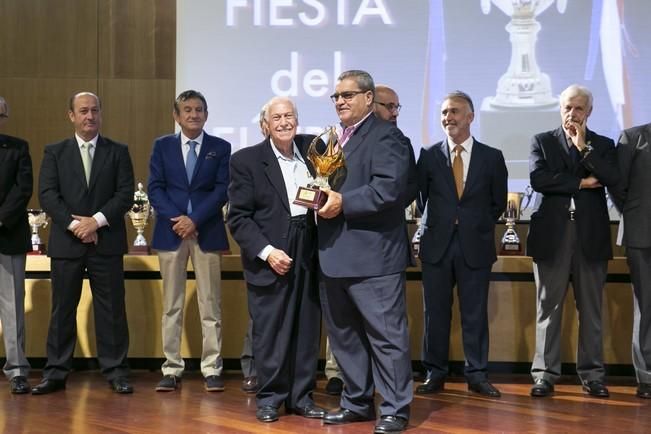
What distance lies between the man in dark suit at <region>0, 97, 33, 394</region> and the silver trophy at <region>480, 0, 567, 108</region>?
3644 mm

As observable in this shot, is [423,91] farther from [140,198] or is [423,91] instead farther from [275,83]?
[140,198]

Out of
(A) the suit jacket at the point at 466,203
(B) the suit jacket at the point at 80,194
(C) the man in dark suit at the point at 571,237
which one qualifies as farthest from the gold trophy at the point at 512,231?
(B) the suit jacket at the point at 80,194

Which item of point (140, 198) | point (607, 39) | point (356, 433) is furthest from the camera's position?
point (607, 39)

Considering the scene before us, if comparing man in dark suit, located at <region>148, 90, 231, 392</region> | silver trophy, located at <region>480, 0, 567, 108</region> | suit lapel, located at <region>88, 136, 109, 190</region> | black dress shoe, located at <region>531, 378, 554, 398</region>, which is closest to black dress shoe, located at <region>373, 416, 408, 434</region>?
black dress shoe, located at <region>531, 378, 554, 398</region>

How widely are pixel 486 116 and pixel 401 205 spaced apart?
10.4 ft

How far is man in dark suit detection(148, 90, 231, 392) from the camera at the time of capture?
18.1 feet

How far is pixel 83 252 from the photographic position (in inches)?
211

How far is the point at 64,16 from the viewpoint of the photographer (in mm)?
7914

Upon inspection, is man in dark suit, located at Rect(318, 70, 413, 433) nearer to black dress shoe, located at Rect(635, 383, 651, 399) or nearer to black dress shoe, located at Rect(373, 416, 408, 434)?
black dress shoe, located at Rect(373, 416, 408, 434)

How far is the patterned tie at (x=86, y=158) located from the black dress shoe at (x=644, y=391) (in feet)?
10.9

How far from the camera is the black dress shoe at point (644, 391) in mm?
5262

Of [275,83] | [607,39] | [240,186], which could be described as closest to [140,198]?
[275,83]

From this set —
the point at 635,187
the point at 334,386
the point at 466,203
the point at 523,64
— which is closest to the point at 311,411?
the point at 334,386

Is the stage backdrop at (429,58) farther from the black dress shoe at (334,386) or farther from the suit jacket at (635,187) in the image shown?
the black dress shoe at (334,386)
